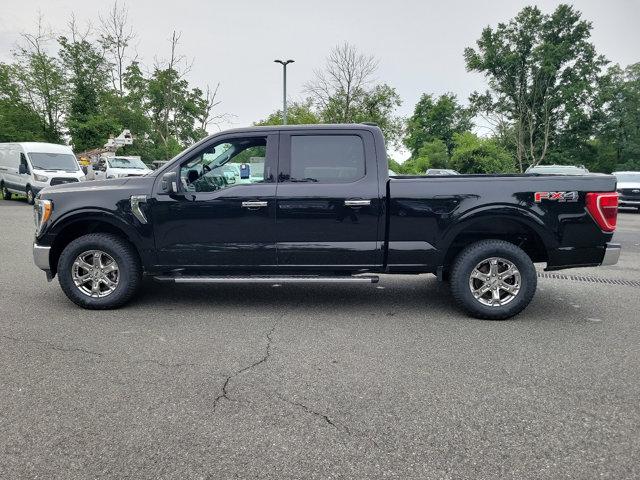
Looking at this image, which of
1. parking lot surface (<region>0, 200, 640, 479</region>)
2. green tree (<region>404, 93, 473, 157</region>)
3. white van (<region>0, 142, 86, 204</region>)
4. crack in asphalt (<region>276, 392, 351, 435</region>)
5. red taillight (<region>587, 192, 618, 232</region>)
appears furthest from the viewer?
green tree (<region>404, 93, 473, 157</region>)

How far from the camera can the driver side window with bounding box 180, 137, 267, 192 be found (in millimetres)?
5074

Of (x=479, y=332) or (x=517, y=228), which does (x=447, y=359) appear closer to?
(x=479, y=332)

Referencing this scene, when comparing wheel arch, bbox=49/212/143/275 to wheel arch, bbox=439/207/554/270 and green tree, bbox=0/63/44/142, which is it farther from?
green tree, bbox=0/63/44/142

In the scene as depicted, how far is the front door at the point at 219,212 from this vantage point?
4.97m

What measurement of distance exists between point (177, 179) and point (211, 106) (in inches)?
1755

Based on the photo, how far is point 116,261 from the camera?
508 cm

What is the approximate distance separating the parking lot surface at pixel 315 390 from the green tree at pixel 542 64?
136 feet

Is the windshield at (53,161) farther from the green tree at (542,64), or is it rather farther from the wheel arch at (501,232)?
the green tree at (542,64)

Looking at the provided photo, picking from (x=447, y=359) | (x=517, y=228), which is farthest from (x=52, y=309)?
(x=517, y=228)

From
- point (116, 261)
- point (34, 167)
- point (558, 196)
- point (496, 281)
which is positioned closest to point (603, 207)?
point (558, 196)

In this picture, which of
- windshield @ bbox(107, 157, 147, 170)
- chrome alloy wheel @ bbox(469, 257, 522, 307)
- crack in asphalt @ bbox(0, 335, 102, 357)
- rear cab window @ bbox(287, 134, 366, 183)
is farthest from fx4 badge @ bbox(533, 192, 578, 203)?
windshield @ bbox(107, 157, 147, 170)

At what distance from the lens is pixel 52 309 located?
5.17 meters

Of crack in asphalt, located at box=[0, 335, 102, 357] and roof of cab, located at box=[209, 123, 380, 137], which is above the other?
roof of cab, located at box=[209, 123, 380, 137]

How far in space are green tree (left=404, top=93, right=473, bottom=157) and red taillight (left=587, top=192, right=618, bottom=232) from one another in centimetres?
6572
